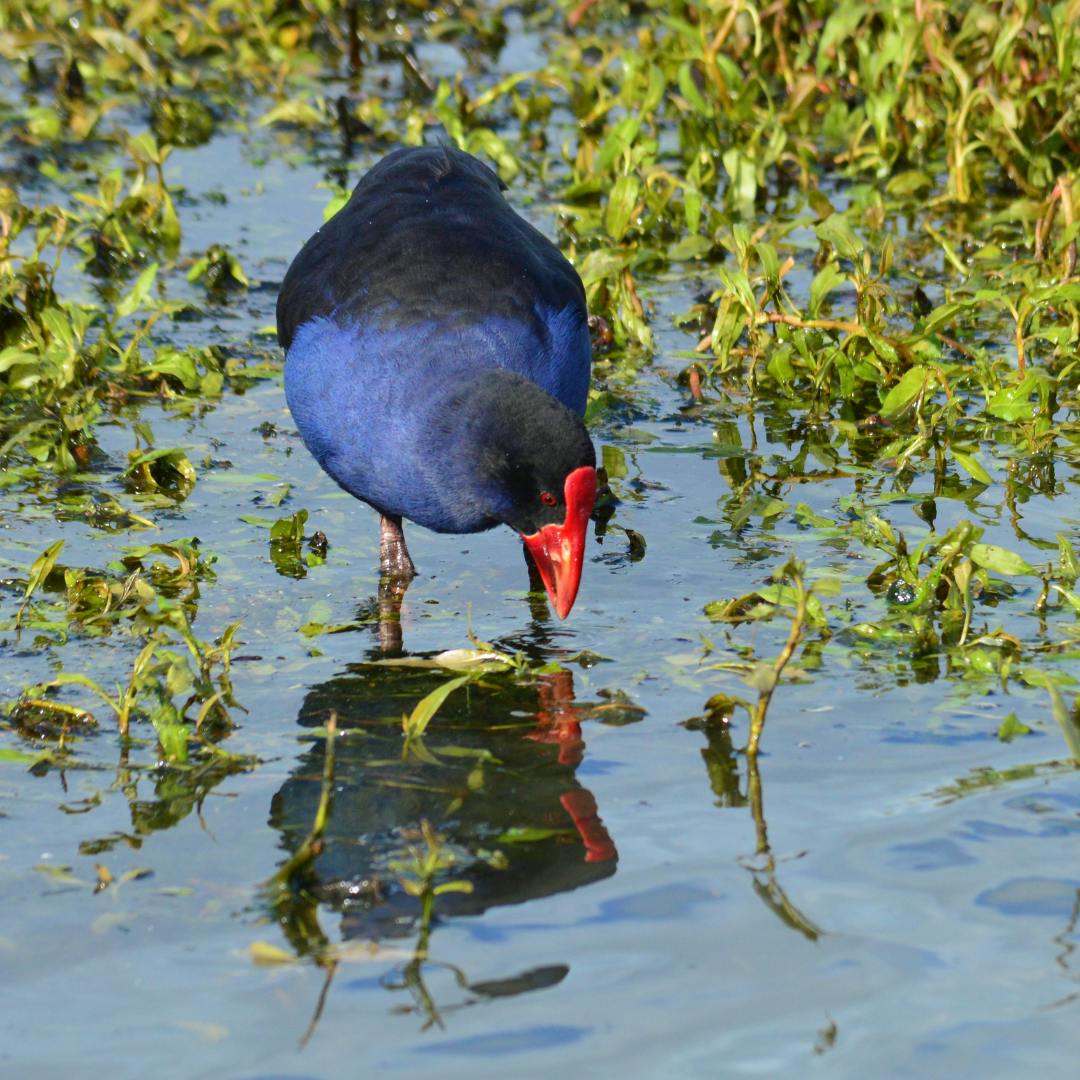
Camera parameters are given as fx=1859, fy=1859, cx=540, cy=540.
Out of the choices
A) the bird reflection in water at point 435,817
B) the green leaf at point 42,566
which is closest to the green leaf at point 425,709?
the bird reflection in water at point 435,817

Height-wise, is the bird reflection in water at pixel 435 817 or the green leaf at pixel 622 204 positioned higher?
the green leaf at pixel 622 204

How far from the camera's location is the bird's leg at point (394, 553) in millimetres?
4332

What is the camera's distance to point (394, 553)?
4.35 meters

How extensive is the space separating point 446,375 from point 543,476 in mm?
318

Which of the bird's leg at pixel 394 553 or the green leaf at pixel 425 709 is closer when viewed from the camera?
the green leaf at pixel 425 709

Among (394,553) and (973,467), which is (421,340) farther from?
(973,467)

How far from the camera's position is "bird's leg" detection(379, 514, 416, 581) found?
433cm

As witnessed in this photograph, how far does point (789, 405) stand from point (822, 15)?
2.53 metres

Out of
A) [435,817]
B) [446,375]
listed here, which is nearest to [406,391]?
[446,375]

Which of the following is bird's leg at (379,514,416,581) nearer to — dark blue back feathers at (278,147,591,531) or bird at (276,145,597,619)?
bird at (276,145,597,619)

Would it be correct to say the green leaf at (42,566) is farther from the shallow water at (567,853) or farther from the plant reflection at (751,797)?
the plant reflection at (751,797)

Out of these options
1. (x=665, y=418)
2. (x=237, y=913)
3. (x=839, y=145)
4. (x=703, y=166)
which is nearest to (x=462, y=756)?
(x=237, y=913)

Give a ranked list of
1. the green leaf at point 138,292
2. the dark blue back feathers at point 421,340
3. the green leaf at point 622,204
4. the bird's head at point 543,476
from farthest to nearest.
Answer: the green leaf at point 622,204
the green leaf at point 138,292
the dark blue back feathers at point 421,340
the bird's head at point 543,476

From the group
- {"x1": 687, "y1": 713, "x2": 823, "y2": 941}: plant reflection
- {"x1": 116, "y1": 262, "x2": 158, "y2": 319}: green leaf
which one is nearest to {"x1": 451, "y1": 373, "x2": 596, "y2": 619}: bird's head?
{"x1": 687, "y1": 713, "x2": 823, "y2": 941}: plant reflection
